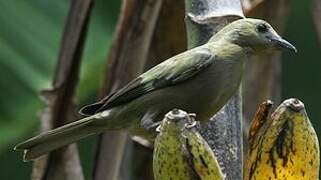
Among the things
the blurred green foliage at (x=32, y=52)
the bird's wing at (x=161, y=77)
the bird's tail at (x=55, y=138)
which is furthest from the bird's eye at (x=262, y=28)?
the blurred green foliage at (x=32, y=52)

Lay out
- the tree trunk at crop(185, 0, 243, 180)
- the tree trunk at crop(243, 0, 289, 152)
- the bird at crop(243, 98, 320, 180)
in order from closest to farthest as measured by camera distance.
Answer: the bird at crop(243, 98, 320, 180) < the tree trunk at crop(185, 0, 243, 180) < the tree trunk at crop(243, 0, 289, 152)

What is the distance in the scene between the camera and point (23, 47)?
105 inches

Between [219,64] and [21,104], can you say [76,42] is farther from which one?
[21,104]

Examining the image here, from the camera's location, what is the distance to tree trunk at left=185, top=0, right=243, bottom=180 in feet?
4.94

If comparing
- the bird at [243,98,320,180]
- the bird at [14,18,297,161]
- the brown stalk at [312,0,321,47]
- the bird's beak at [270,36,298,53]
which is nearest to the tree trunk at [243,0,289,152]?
the brown stalk at [312,0,321,47]

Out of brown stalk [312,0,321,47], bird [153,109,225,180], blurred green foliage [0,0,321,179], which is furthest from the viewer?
blurred green foliage [0,0,321,179]

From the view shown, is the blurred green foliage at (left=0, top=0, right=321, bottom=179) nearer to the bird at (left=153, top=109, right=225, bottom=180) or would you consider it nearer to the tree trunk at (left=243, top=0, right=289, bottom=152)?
the tree trunk at (left=243, top=0, right=289, bottom=152)

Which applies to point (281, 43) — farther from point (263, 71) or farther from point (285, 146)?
point (263, 71)

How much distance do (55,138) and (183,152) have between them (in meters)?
0.55

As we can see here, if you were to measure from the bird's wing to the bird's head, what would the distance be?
0.05m

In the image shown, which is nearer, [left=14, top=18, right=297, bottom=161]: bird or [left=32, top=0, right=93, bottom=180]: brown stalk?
[left=14, top=18, right=297, bottom=161]: bird

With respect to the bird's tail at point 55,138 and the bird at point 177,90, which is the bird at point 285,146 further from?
the bird's tail at point 55,138

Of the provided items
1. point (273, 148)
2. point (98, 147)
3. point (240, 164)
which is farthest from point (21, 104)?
point (273, 148)

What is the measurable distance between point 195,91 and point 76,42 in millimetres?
413
